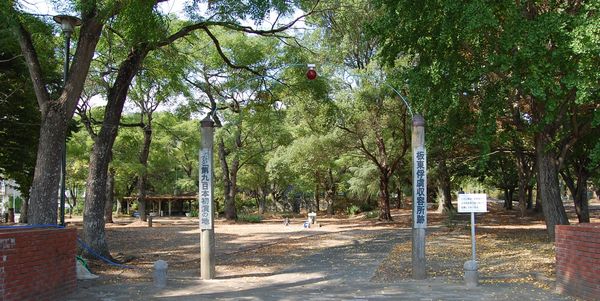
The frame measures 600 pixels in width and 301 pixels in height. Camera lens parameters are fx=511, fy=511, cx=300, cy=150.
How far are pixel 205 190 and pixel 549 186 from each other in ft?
37.1

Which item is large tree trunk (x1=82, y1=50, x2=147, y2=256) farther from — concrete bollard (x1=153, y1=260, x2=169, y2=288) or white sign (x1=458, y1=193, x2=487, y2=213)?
white sign (x1=458, y1=193, x2=487, y2=213)

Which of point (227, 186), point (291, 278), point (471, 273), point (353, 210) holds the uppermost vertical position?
point (227, 186)

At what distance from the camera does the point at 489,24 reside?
10852mm

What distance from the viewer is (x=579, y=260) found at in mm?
7828

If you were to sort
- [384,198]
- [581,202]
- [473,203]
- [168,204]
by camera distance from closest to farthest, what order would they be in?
[473,203]
[581,202]
[384,198]
[168,204]

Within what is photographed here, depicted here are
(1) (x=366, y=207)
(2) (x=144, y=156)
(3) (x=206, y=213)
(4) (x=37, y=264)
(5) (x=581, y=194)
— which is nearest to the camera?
(4) (x=37, y=264)

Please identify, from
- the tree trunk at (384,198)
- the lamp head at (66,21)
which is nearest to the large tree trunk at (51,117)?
the lamp head at (66,21)

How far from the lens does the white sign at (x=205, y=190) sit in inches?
414

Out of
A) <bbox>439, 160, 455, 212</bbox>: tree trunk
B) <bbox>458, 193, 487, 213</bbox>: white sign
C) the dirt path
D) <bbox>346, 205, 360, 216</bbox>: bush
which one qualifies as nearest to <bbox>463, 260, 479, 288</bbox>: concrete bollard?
the dirt path

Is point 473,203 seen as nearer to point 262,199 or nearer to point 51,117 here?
point 51,117

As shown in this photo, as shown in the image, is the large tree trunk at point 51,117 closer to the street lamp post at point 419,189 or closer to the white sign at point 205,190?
the white sign at point 205,190

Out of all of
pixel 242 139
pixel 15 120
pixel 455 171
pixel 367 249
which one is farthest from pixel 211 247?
pixel 455 171

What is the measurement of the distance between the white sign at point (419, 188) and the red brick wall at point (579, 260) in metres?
2.70

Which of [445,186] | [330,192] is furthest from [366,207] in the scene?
[445,186]
